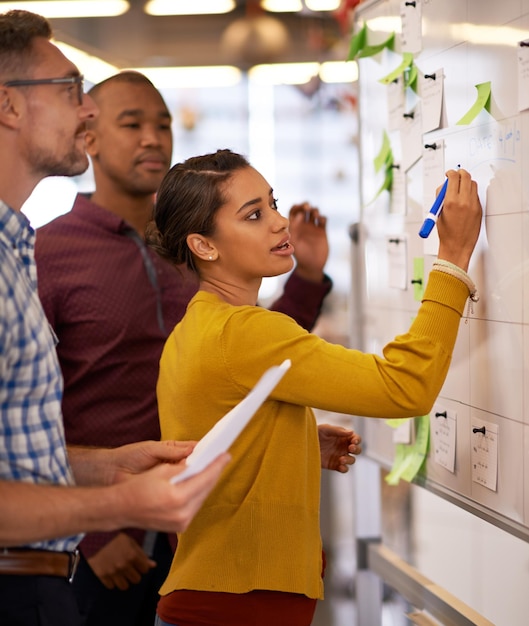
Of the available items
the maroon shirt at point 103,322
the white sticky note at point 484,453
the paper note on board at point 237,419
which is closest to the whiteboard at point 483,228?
the white sticky note at point 484,453

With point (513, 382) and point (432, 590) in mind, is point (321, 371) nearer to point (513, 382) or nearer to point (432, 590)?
point (513, 382)

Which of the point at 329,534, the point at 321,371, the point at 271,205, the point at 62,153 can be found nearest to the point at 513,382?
the point at 321,371

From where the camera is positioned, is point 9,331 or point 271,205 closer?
point 9,331

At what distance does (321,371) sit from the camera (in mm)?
1409

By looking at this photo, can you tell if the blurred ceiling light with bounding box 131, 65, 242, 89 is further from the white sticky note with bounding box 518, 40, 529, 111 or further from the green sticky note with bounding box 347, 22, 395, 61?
the white sticky note with bounding box 518, 40, 529, 111

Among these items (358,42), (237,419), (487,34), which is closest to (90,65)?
(358,42)

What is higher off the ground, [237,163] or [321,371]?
[237,163]

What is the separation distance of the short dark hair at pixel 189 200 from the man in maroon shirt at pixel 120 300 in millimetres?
415

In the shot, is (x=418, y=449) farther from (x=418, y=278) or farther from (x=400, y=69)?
(x=400, y=69)

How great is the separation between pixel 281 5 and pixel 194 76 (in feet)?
2.40

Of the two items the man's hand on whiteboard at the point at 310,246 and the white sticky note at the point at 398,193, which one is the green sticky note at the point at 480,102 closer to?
the white sticky note at the point at 398,193

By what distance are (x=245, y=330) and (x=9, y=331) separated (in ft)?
1.35

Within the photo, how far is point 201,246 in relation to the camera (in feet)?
5.30

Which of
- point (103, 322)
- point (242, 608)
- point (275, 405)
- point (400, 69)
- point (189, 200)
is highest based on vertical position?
point (400, 69)
